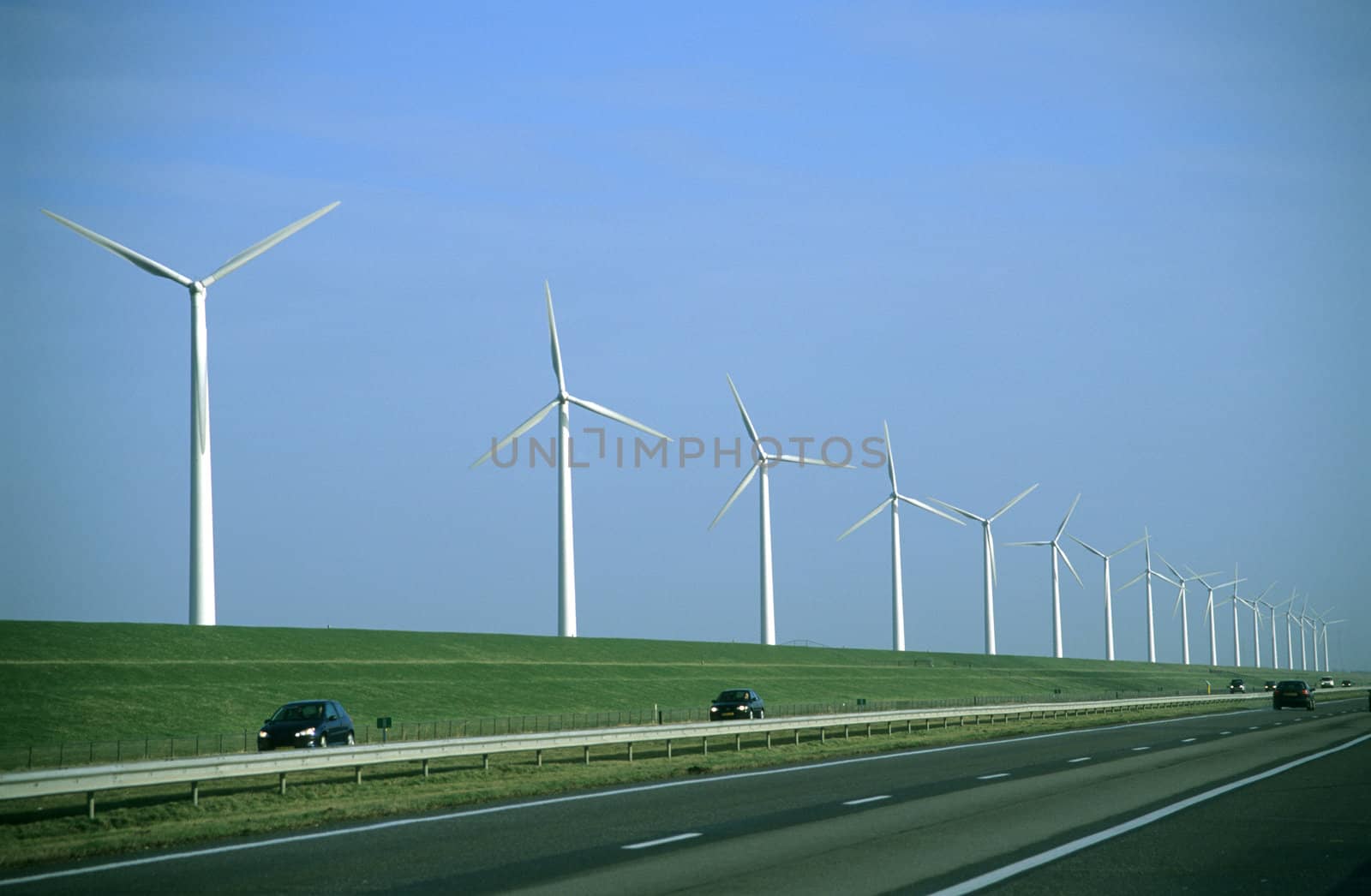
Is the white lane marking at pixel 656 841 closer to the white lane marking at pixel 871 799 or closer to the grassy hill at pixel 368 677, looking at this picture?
the white lane marking at pixel 871 799

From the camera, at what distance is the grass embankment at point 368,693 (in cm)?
2452

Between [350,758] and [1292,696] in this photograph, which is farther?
[1292,696]

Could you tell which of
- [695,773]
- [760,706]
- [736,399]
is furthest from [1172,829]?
[736,399]

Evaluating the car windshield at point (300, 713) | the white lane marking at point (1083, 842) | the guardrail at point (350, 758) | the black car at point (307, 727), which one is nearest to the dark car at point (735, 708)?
the guardrail at point (350, 758)

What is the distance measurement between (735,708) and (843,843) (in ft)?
130

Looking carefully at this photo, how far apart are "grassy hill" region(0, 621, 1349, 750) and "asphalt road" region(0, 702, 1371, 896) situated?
25.4 m

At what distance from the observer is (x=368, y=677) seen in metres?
68.1

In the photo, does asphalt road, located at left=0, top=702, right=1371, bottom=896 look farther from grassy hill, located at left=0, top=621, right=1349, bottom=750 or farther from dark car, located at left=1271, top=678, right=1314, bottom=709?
dark car, located at left=1271, top=678, right=1314, bottom=709

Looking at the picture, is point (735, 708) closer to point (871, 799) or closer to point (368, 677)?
point (368, 677)

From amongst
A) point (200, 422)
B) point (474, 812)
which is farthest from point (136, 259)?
point (474, 812)

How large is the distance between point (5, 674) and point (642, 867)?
41.6m

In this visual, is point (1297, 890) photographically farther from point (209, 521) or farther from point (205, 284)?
point (205, 284)

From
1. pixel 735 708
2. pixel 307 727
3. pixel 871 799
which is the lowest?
pixel 735 708

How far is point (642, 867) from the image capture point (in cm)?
1723
